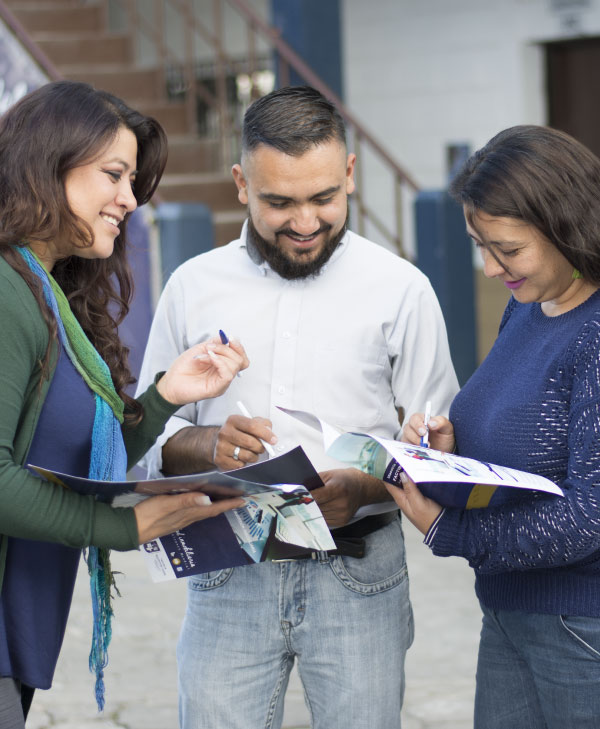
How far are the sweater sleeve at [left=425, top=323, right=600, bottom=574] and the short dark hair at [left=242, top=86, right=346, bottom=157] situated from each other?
2.24 feet

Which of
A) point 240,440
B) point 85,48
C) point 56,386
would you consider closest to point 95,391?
point 56,386

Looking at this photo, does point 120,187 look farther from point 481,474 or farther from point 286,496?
point 481,474

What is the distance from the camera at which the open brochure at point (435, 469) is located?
182cm

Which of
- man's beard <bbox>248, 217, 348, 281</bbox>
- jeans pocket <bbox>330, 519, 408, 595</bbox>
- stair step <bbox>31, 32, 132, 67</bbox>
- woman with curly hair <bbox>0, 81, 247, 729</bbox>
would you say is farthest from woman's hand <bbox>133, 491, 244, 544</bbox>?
stair step <bbox>31, 32, 132, 67</bbox>

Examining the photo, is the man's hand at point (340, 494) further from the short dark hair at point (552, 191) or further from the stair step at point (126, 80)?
the stair step at point (126, 80)

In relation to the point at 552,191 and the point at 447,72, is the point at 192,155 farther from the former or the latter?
the point at 552,191

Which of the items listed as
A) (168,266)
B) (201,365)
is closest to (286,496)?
(201,365)

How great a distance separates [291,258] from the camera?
233 centimetres

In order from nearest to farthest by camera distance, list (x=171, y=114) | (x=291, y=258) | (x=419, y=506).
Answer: (x=419, y=506), (x=291, y=258), (x=171, y=114)

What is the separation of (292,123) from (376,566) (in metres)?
0.93

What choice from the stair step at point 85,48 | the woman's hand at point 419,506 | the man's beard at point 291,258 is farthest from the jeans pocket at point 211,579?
the stair step at point 85,48

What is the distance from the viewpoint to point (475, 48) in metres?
8.27

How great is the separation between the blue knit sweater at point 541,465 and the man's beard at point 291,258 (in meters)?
0.43

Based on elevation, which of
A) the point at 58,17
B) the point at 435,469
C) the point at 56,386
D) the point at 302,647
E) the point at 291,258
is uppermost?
the point at 58,17
